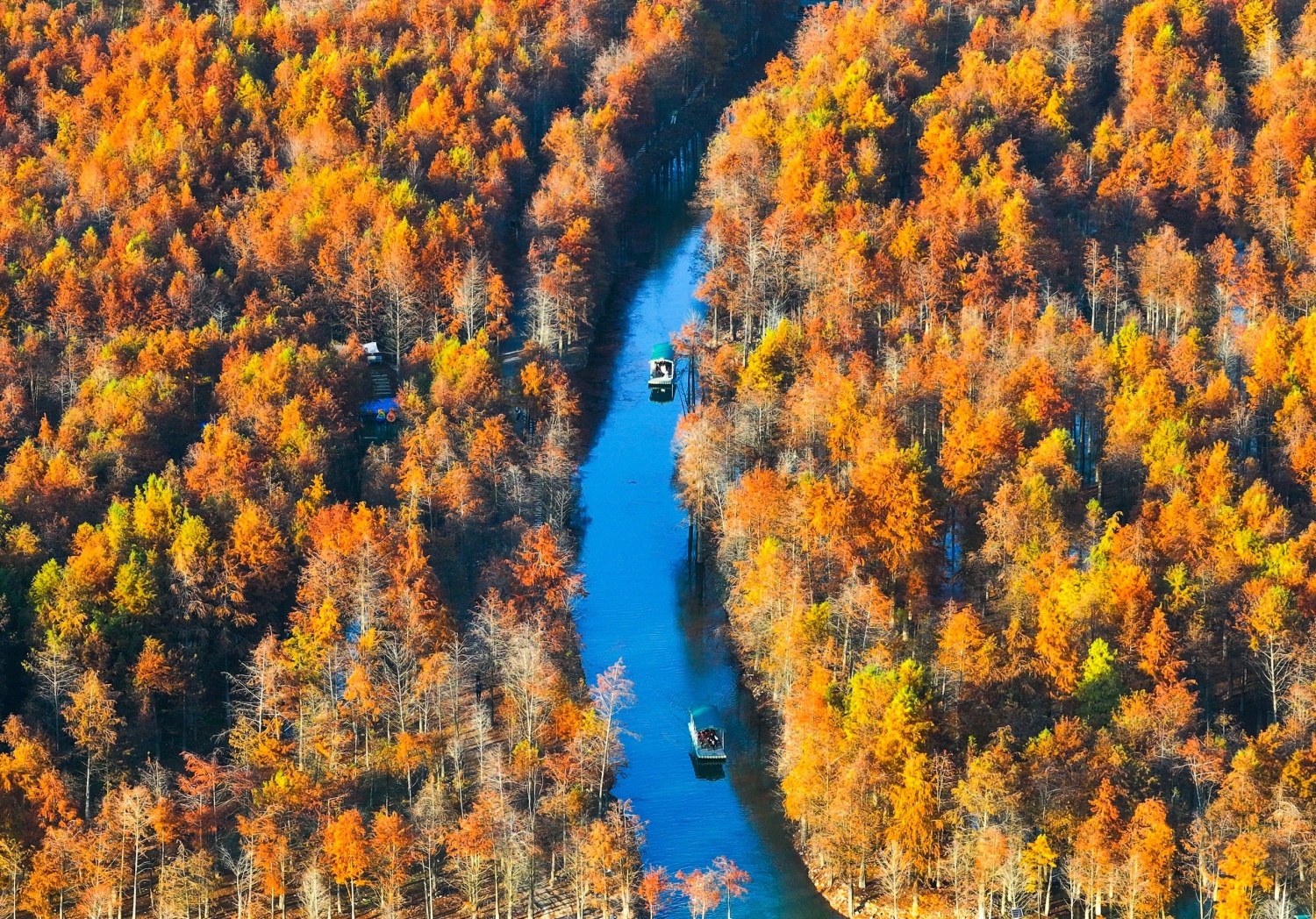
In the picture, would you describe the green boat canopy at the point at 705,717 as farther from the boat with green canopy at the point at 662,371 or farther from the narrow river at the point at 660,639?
the boat with green canopy at the point at 662,371

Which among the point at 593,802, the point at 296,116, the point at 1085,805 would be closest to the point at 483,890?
the point at 593,802

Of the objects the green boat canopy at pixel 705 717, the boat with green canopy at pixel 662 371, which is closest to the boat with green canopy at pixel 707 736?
the green boat canopy at pixel 705 717

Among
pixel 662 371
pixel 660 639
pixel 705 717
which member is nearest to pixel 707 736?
pixel 705 717

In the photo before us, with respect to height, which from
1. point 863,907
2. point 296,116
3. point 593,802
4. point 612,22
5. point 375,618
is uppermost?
point 612,22

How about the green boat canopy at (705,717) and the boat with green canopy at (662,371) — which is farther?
the boat with green canopy at (662,371)

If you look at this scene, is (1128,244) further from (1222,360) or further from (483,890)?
(483,890)

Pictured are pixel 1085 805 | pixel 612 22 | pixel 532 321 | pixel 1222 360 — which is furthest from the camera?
pixel 612 22
